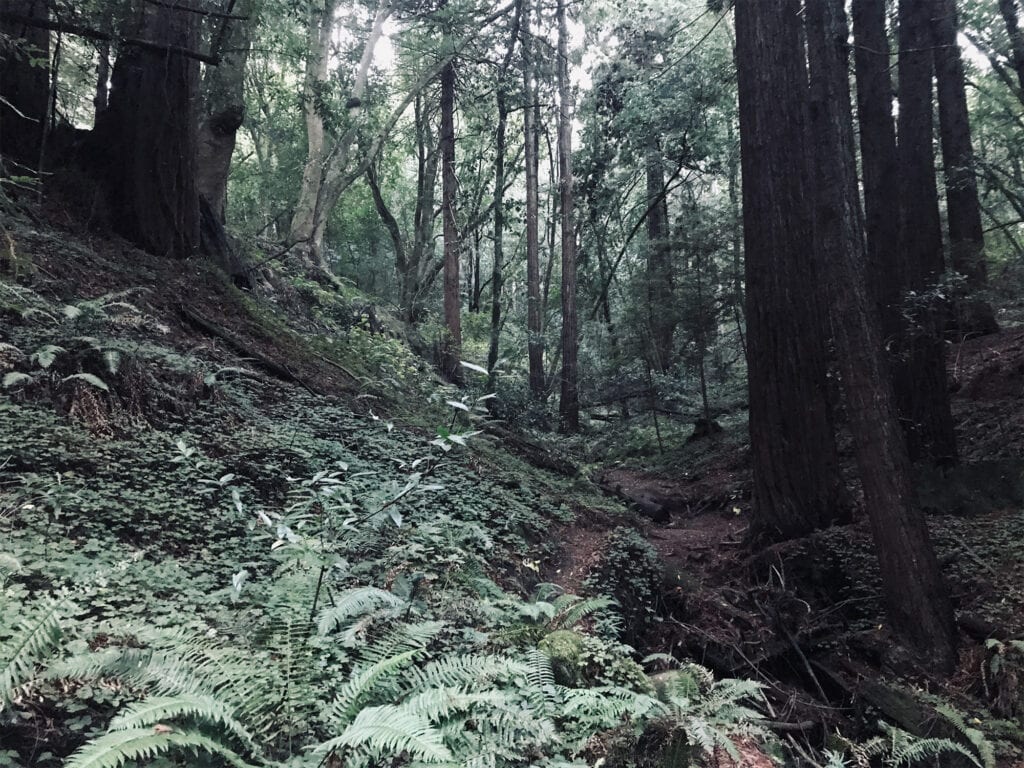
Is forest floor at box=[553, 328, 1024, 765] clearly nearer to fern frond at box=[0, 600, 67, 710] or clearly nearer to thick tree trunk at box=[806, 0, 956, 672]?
thick tree trunk at box=[806, 0, 956, 672]

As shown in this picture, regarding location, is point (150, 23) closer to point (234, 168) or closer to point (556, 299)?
point (234, 168)

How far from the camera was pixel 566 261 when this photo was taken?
18.3 meters

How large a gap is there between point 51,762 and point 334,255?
2253 centimetres

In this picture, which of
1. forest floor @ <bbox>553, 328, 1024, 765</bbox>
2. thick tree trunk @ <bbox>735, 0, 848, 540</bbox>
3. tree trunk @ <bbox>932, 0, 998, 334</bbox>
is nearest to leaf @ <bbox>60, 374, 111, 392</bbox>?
forest floor @ <bbox>553, 328, 1024, 765</bbox>

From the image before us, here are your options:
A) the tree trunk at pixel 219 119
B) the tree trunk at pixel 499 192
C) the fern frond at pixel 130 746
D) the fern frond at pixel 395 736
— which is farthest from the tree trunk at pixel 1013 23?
the fern frond at pixel 130 746

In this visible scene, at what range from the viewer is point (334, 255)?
23328mm

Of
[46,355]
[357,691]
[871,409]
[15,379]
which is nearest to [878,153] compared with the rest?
[871,409]

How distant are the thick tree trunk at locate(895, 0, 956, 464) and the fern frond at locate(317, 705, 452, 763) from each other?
7360 millimetres

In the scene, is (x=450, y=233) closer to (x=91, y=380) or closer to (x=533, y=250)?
(x=533, y=250)

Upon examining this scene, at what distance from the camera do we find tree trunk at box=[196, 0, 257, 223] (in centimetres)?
1095

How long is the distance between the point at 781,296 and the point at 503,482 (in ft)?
13.1

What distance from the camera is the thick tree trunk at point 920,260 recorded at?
7613 millimetres

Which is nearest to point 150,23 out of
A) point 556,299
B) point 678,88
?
point 678,88

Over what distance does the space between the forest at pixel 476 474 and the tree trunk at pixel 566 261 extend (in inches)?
93.7
